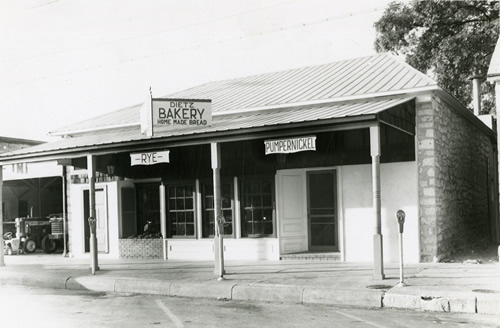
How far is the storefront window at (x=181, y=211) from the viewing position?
16688 millimetres

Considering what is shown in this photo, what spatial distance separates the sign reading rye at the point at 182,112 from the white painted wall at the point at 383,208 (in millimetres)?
3628

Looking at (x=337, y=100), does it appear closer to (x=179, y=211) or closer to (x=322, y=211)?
(x=322, y=211)

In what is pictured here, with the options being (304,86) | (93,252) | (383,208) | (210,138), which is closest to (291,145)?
(210,138)

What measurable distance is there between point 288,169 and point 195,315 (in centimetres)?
704

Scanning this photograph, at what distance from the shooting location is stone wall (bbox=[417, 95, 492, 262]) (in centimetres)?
1353

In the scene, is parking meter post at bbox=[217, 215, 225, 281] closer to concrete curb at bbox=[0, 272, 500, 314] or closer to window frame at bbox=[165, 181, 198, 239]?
concrete curb at bbox=[0, 272, 500, 314]

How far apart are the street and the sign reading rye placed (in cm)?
495

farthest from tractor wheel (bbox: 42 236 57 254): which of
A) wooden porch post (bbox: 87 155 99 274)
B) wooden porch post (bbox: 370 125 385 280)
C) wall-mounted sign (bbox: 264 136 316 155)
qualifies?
wooden porch post (bbox: 370 125 385 280)

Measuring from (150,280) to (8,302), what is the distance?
2627 mm

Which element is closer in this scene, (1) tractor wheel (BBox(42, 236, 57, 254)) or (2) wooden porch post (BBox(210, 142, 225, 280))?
(2) wooden porch post (BBox(210, 142, 225, 280))

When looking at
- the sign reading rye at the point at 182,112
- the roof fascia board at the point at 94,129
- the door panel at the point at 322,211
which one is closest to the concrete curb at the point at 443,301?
the door panel at the point at 322,211

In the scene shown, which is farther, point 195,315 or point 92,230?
point 92,230

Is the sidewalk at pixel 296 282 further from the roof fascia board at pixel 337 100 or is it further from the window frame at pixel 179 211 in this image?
the roof fascia board at pixel 337 100

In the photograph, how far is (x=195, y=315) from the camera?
8.95 meters
